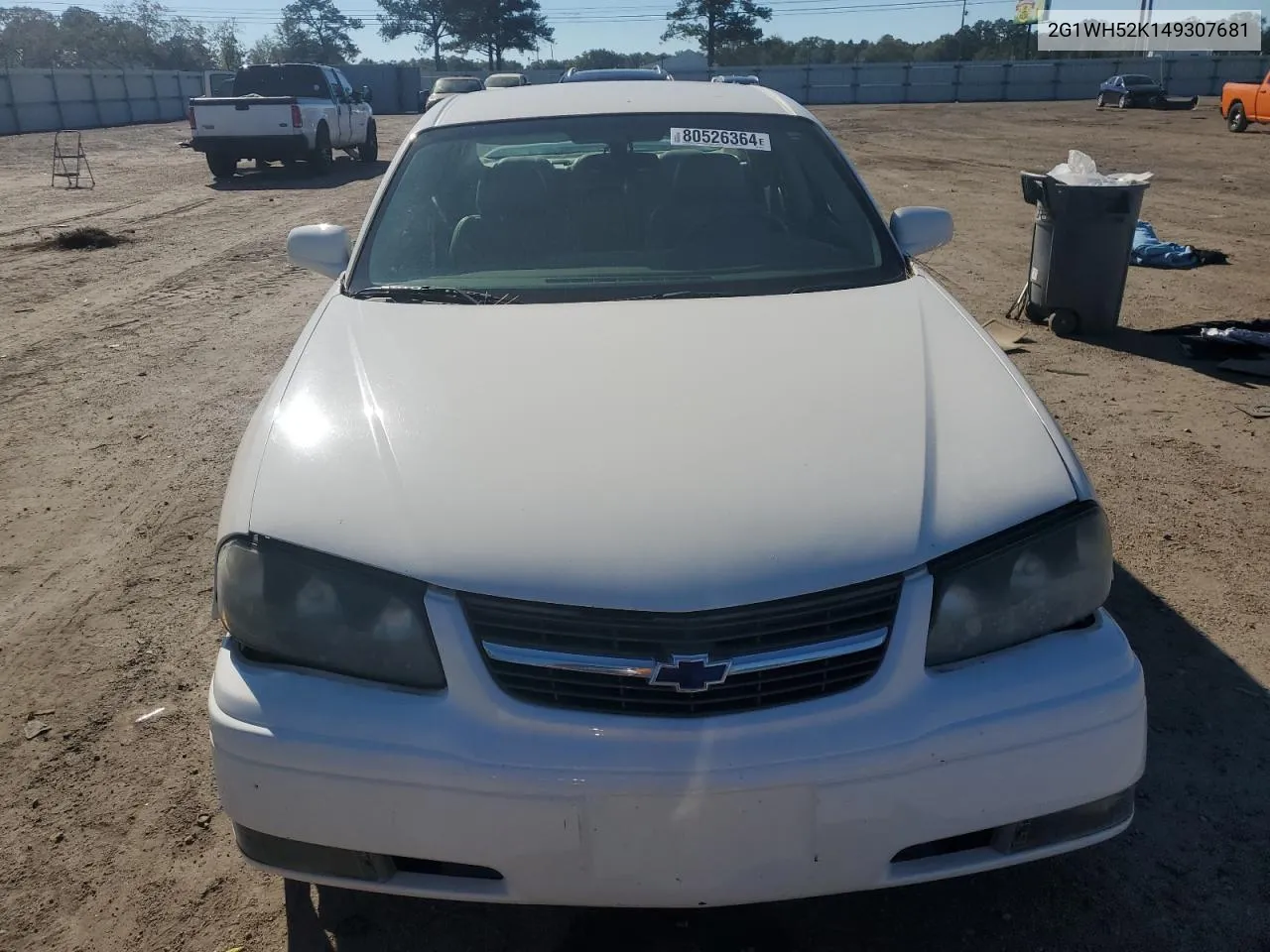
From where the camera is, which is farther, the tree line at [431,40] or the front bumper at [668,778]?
the tree line at [431,40]

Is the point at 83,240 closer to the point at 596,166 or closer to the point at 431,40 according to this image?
the point at 596,166

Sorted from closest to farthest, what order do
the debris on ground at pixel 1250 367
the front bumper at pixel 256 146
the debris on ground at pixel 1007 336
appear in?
the debris on ground at pixel 1250 367
the debris on ground at pixel 1007 336
the front bumper at pixel 256 146

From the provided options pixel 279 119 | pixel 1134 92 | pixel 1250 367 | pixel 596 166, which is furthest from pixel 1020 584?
pixel 1134 92

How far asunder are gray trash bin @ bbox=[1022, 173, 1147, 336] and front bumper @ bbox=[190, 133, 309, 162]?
1456 centimetres

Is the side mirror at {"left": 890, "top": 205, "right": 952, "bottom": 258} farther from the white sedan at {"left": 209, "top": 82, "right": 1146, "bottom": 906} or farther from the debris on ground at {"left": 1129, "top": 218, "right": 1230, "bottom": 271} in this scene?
the debris on ground at {"left": 1129, "top": 218, "right": 1230, "bottom": 271}

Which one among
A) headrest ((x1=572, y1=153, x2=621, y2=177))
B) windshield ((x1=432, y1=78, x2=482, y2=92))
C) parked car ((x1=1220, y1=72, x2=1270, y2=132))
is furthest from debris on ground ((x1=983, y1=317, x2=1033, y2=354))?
parked car ((x1=1220, y1=72, x2=1270, y2=132))

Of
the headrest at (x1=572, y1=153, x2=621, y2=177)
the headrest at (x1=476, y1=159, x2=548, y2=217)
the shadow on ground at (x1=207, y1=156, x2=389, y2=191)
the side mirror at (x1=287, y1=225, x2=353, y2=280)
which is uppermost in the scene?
the headrest at (x1=572, y1=153, x2=621, y2=177)

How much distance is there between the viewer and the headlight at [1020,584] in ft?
6.47

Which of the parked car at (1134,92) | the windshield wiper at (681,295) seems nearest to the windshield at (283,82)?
the windshield wiper at (681,295)

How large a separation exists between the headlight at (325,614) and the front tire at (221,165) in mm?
18926

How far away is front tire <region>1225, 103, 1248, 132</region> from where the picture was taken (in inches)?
1064

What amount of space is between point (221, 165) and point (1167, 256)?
1605 cm

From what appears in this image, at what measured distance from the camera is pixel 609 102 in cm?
375

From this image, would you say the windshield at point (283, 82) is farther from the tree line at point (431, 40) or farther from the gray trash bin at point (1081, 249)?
the tree line at point (431, 40)
